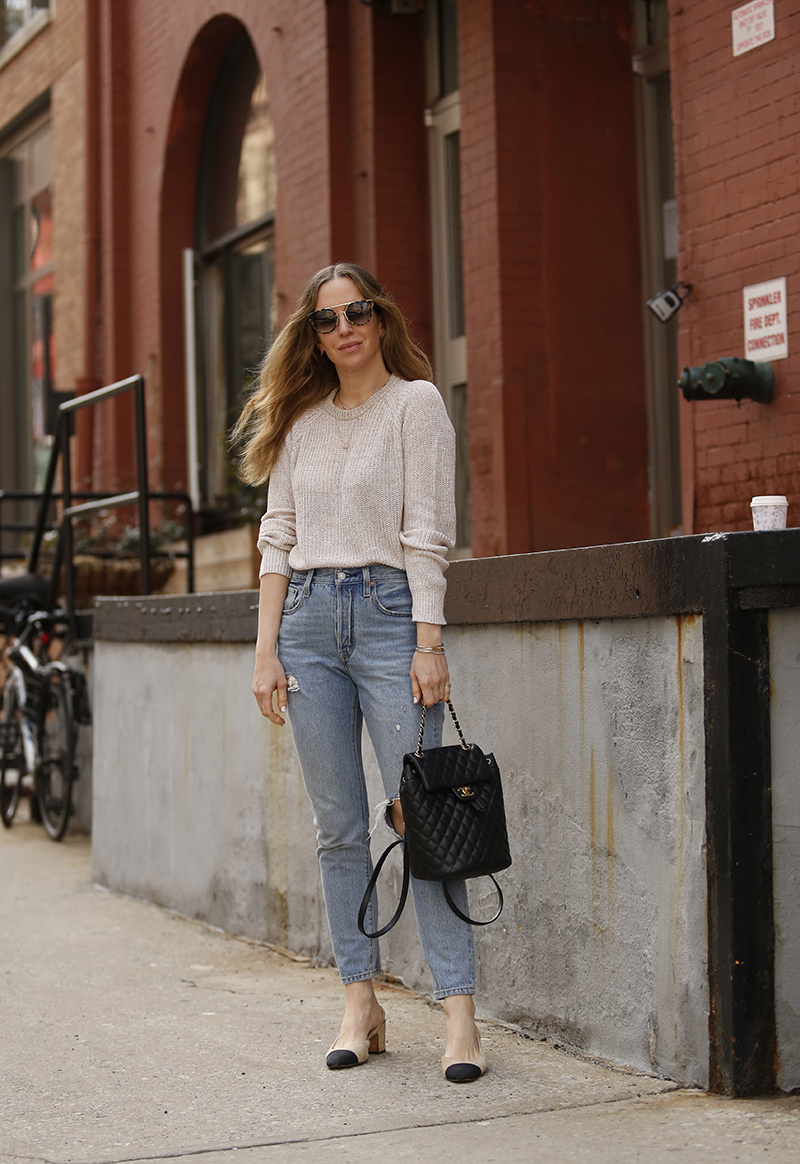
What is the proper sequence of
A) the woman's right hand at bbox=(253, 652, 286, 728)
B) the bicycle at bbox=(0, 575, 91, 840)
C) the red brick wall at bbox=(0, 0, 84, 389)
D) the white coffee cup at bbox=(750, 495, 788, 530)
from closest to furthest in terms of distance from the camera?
the woman's right hand at bbox=(253, 652, 286, 728), the white coffee cup at bbox=(750, 495, 788, 530), the bicycle at bbox=(0, 575, 91, 840), the red brick wall at bbox=(0, 0, 84, 389)

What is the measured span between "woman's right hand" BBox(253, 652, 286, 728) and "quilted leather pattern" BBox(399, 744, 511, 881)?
15.9 inches

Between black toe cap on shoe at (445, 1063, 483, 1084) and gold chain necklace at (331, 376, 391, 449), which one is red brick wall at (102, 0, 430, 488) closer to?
gold chain necklace at (331, 376, 391, 449)

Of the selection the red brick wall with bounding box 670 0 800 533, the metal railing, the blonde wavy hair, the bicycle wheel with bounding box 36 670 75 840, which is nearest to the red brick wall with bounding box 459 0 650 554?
the red brick wall with bounding box 670 0 800 533

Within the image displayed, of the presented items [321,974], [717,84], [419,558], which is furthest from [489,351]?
[419,558]

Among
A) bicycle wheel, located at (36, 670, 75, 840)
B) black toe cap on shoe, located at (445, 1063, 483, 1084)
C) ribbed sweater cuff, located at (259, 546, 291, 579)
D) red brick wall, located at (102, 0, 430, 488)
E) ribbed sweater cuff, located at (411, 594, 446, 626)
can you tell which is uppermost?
red brick wall, located at (102, 0, 430, 488)

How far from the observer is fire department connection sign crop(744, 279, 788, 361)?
559 cm

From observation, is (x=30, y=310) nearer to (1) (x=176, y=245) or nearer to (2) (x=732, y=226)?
(1) (x=176, y=245)

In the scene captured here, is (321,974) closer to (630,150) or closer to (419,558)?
(419,558)

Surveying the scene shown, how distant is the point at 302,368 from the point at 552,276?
157 inches

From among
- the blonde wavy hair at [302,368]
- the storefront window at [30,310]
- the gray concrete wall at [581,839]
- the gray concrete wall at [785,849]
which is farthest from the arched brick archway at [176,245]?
the gray concrete wall at [785,849]

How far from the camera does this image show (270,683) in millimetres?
3762

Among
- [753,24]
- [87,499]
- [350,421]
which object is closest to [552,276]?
[753,24]

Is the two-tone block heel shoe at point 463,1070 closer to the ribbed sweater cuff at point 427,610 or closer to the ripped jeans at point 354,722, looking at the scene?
the ripped jeans at point 354,722

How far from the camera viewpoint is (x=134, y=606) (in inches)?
263
